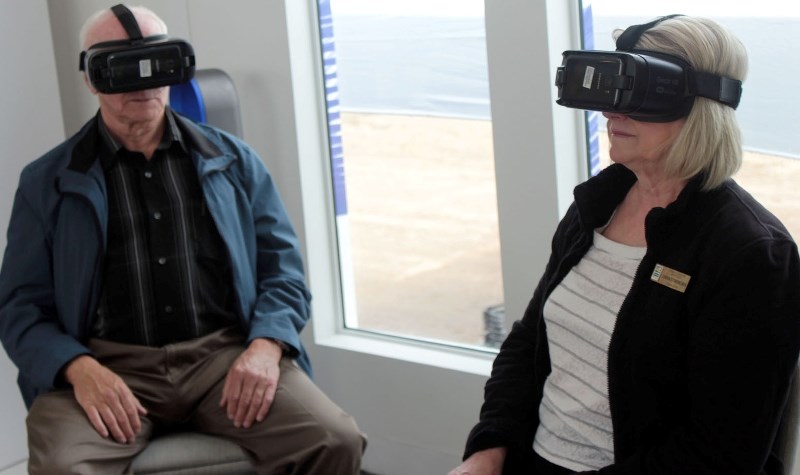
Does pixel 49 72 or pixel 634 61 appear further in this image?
pixel 49 72

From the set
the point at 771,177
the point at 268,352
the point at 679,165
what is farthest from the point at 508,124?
the point at 679,165

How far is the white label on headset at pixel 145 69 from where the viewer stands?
2.55 m

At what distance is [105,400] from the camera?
2445 millimetres

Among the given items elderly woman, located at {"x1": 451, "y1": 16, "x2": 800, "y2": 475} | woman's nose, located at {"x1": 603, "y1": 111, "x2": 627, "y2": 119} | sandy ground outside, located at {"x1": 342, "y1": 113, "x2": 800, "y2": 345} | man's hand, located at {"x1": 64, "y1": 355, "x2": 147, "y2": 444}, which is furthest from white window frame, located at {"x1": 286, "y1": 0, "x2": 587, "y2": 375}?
man's hand, located at {"x1": 64, "y1": 355, "x2": 147, "y2": 444}

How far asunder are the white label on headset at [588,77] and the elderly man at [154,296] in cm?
105

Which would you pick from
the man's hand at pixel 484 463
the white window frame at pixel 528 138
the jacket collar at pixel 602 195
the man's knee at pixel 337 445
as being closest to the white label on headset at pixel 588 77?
the jacket collar at pixel 602 195

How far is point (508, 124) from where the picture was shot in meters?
2.72

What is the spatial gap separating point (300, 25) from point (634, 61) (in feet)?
5.63

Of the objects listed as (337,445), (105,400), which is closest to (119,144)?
(105,400)

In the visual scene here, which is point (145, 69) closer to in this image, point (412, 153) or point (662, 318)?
point (412, 153)

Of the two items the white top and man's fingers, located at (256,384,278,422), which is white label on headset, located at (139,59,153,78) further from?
the white top

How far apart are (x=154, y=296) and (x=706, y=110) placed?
1429 millimetres

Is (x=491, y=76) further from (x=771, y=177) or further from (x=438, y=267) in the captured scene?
(x=438, y=267)

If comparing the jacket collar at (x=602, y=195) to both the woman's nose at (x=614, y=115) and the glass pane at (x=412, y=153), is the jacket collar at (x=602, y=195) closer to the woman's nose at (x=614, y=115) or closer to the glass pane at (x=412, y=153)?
the woman's nose at (x=614, y=115)
